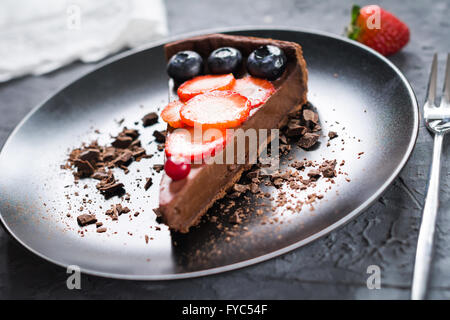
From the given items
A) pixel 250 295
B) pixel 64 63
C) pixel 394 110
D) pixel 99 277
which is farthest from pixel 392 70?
pixel 64 63

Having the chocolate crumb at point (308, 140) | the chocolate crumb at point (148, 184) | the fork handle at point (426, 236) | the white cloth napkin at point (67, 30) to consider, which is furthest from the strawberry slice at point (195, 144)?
the white cloth napkin at point (67, 30)

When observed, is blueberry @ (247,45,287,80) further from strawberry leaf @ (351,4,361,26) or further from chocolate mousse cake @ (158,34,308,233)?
strawberry leaf @ (351,4,361,26)

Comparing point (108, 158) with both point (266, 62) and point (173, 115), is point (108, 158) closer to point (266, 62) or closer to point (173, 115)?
point (173, 115)

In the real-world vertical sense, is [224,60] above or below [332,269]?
above

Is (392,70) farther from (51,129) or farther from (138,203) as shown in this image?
(51,129)

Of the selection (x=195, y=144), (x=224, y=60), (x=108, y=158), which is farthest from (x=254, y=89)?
(x=108, y=158)
